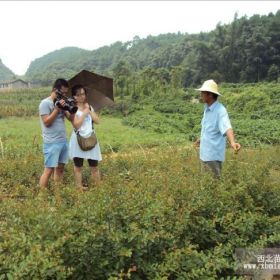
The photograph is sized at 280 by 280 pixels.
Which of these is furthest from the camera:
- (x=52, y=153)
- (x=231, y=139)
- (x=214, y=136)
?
(x=52, y=153)

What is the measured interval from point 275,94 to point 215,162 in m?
36.1

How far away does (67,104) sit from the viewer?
546 cm

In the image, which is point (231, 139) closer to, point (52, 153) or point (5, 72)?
point (52, 153)

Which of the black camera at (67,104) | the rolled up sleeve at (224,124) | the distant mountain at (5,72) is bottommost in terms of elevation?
the rolled up sleeve at (224,124)

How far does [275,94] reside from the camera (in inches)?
1555

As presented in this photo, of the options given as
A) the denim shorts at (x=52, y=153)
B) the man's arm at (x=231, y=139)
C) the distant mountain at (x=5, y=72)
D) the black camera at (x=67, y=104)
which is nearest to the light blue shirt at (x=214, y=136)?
the man's arm at (x=231, y=139)

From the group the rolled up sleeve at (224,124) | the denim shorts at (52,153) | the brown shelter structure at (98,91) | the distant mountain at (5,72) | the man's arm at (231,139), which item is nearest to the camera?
the man's arm at (231,139)

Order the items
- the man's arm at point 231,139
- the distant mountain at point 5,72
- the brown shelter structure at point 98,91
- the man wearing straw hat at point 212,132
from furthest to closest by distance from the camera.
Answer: the distant mountain at point 5,72
the brown shelter structure at point 98,91
the man wearing straw hat at point 212,132
the man's arm at point 231,139

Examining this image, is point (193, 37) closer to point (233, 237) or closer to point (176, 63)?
point (176, 63)

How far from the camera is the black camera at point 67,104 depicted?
545 cm

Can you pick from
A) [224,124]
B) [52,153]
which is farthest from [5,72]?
[224,124]

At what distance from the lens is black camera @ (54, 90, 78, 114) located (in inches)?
214

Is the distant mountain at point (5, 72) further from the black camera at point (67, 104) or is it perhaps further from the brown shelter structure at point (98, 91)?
the black camera at point (67, 104)

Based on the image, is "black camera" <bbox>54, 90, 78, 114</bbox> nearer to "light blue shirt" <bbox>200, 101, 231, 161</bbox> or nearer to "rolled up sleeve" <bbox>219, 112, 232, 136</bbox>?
"light blue shirt" <bbox>200, 101, 231, 161</bbox>
